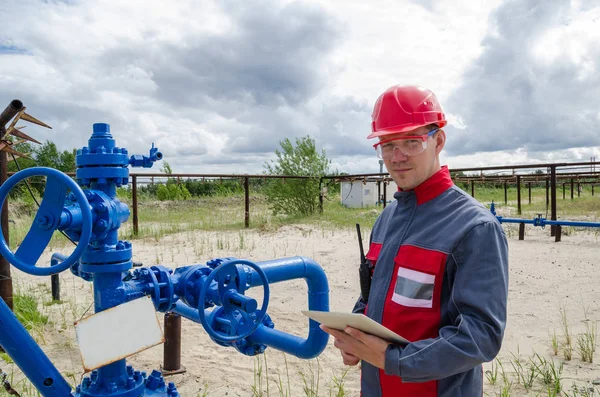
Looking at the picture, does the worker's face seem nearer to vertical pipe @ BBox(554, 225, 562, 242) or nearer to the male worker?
the male worker

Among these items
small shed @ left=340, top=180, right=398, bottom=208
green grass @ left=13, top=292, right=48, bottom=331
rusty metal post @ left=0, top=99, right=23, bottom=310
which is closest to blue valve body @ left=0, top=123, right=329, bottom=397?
rusty metal post @ left=0, top=99, right=23, bottom=310

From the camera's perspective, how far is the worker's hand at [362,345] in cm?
115

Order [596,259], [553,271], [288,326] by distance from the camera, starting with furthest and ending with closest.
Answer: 1. [596,259]
2. [553,271]
3. [288,326]

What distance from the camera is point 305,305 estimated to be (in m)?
4.39

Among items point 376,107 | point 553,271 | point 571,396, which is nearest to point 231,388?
point 571,396

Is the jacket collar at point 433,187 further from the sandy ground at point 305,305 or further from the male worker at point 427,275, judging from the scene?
the sandy ground at point 305,305

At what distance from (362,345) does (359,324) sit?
64mm

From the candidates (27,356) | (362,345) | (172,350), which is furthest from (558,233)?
(27,356)

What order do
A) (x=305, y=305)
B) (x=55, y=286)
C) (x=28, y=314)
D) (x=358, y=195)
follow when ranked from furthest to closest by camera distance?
1. (x=358, y=195)
2. (x=305, y=305)
3. (x=55, y=286)
4. (x=28, y=314)

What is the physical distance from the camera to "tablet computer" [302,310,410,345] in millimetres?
1117

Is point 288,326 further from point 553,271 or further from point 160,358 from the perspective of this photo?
point 553,271

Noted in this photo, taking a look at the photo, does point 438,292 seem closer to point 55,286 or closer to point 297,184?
point 55,286

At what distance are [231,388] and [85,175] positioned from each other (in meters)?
1.58

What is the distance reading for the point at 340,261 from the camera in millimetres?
6188
